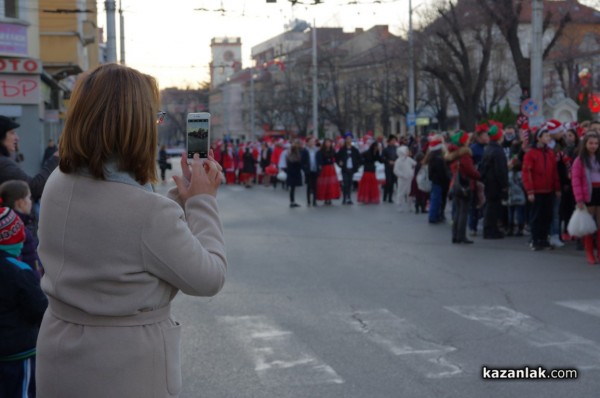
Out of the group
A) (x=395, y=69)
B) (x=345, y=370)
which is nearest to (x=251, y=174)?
(x=395, y=69)

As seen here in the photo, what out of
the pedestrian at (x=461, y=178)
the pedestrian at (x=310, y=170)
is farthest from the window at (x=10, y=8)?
Answer: the pedestrian at (x=461, y=178)

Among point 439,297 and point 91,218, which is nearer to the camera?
point 91,218

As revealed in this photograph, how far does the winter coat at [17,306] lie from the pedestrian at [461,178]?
446 inches

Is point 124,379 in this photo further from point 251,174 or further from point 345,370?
point 251,174

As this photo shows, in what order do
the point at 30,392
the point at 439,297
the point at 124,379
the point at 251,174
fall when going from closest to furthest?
1. the point at 124,379
2. the point at 30,392
3. the point at 439,297
4. the point at 251,174

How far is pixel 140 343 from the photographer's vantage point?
8.71 ft

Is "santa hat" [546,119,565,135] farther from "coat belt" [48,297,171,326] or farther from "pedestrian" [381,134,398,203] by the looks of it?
"coat belt" [48,297,171,326]

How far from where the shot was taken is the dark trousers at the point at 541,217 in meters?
14.1

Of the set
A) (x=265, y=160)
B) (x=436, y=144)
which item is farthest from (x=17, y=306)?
(x=265, y=160)

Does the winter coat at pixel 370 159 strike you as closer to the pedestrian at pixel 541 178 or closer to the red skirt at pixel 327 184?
the red skirt at pixel 327 184

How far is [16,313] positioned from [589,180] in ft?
31.4

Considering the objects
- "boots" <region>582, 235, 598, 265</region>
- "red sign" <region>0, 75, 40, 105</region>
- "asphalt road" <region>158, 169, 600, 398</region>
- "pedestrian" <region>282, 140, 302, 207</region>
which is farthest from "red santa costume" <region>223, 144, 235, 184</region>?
"boots" <region>582, 235, 598, 265</region>

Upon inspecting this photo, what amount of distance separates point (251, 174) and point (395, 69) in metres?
21.0

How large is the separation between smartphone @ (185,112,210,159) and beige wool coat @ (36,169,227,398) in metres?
0.32
